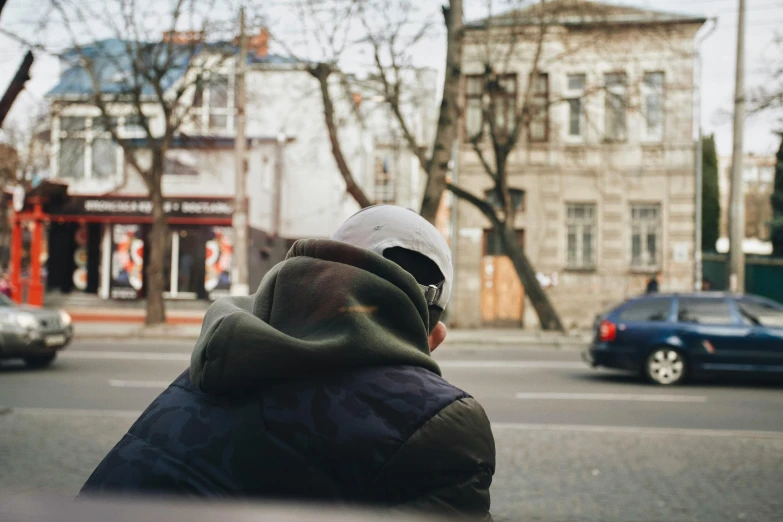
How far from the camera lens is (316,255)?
156cm

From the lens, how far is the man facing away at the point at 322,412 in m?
1.40

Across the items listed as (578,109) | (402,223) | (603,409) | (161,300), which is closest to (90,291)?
(161,300)

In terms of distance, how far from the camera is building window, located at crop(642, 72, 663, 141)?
24.2 metres

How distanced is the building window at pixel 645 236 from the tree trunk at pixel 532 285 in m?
5.60

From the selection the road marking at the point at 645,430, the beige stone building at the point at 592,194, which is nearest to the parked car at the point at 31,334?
the road marking at the point at 645,430

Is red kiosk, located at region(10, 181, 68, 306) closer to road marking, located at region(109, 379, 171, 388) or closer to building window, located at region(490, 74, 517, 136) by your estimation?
building window, located at region(490, 74, 517, 136)

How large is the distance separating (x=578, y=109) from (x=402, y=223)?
22897 mm

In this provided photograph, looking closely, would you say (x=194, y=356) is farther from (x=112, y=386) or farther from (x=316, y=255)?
(x=112, y=386)

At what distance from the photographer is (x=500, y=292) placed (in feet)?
84.8

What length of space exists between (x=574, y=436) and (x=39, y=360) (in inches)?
398

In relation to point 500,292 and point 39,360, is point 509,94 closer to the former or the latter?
point 500,292

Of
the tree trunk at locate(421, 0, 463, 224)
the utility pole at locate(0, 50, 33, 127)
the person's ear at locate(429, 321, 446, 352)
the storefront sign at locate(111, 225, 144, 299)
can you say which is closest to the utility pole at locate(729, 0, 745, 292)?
the tree trunk at locate(421, 0, 463, 224)

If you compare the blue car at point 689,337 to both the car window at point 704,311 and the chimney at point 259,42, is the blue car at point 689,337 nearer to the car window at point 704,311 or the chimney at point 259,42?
the car window at point 704,311

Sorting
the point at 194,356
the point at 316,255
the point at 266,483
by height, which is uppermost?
the point at 316,255
